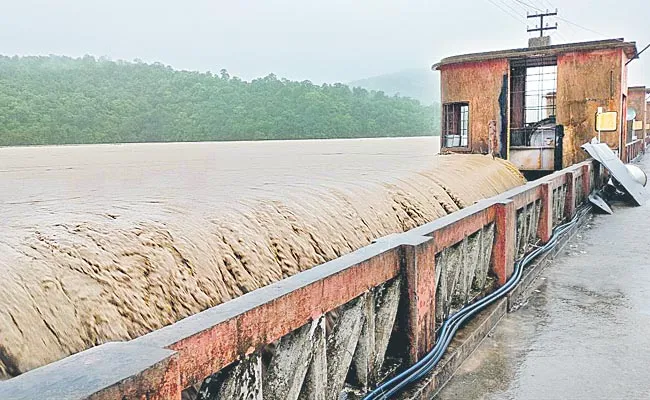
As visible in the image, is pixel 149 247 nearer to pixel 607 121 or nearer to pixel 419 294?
pixel 419 294

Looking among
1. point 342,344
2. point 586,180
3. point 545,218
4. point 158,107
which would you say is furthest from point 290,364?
point 158,107

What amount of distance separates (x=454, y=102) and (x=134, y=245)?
11.2 m

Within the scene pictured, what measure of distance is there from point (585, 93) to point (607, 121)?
0.92m

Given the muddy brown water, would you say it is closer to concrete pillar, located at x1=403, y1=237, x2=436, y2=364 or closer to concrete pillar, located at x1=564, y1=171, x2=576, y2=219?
concrete pillar, located at x1=403, y1=237, x2=436, y2=364

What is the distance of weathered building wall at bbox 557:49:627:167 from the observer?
11.7m

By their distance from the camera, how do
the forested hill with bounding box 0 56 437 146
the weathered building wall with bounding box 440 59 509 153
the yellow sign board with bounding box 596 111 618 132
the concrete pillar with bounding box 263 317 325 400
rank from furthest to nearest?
1. the forested hill with bounding box 0 56 437 146
2. the weathered building wall with bounding box 440 59 509 153
3. the yellow sign board with bounding box 596 111 618 132
4. the concrete pillar with bounding box 263 317 325 400

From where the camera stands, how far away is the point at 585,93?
11.9m

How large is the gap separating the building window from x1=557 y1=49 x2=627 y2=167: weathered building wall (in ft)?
7.44

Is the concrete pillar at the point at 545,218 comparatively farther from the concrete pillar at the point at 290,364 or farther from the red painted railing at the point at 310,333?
the concrete pillar at the point at 290,364

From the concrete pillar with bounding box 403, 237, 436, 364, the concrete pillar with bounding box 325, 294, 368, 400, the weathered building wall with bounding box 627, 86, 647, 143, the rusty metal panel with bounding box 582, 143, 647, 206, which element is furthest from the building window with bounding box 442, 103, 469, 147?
the weathered building wall with bounding box 627, 86, 647, 143

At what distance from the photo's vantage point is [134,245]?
301 cm

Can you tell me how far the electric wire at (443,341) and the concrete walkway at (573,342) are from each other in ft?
0.58

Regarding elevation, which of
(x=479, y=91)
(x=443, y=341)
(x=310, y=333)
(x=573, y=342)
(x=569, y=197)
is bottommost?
(x=573, y=342)

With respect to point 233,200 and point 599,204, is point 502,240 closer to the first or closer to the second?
point 233,200
